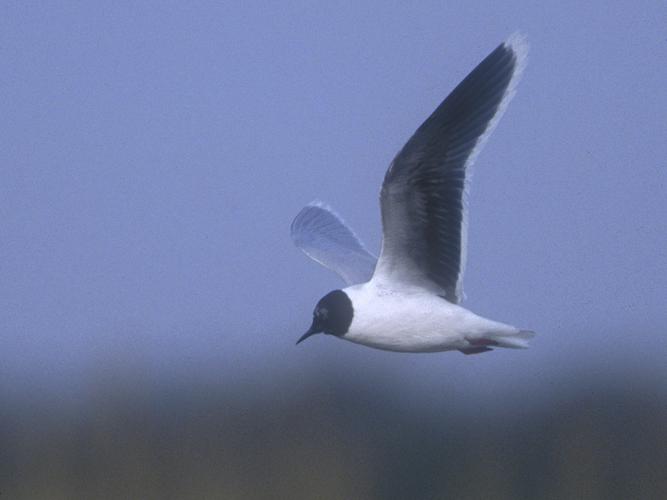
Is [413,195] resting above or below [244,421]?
above

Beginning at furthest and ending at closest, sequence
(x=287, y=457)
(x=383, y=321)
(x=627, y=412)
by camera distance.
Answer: (x=627, y=412), (x=287, y=457), (x=383, y=321)

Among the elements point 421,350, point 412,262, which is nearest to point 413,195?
point 412,262

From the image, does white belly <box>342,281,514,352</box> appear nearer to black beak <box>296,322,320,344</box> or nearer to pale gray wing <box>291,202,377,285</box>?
black beak <box>296,322,320,344</box>

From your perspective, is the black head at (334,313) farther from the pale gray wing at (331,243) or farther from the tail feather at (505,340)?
the pale gray wing at (331,243)

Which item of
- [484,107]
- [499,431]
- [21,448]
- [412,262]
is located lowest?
[21,448]

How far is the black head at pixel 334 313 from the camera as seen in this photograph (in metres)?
4.57

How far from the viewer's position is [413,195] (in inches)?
181

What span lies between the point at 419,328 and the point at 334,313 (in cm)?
29

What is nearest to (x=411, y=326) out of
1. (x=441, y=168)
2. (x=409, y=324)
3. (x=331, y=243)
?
(x=409, y=324)

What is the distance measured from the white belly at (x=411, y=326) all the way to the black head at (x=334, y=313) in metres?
0.02

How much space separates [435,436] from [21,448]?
2505 millimetres

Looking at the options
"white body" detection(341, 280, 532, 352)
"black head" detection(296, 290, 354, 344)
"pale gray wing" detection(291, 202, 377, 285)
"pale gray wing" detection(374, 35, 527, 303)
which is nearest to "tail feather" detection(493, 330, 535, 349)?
"white body" detection(341, 280, 532, 352)

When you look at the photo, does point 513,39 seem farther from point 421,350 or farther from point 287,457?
point 287,457

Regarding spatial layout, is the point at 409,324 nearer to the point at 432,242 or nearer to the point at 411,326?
the point at 411,326
